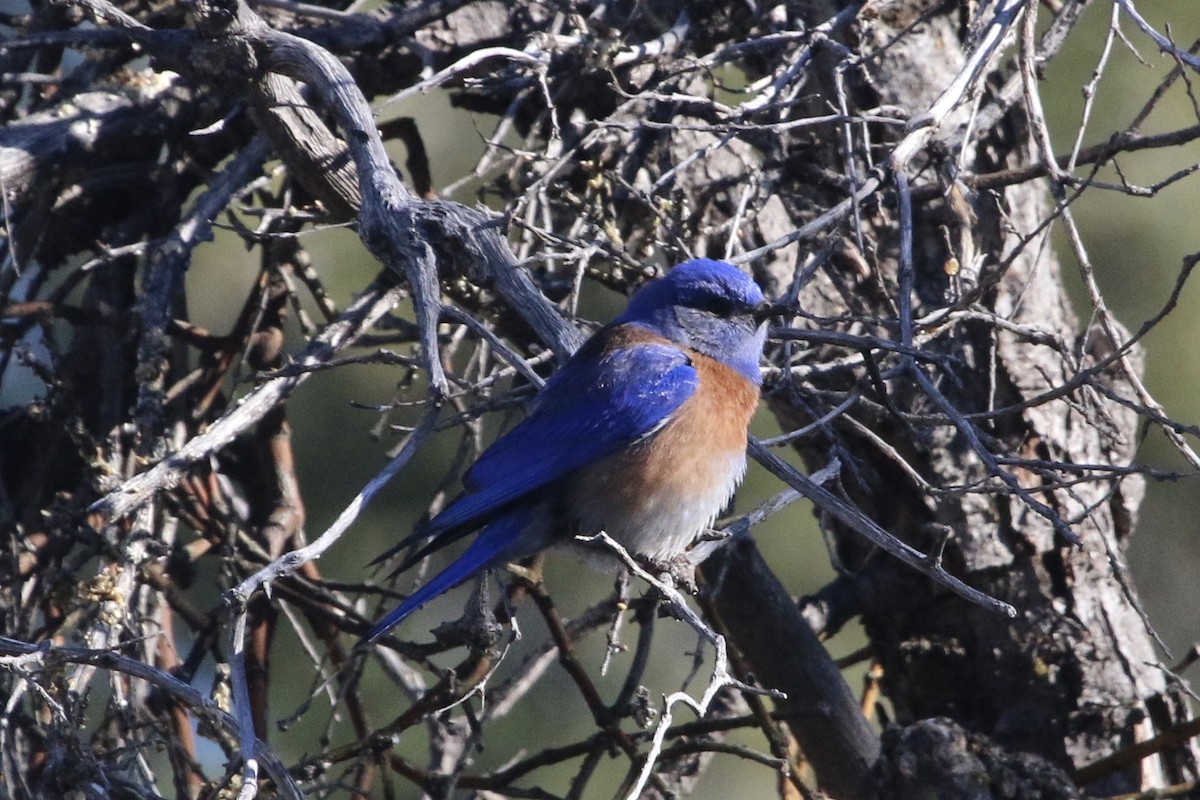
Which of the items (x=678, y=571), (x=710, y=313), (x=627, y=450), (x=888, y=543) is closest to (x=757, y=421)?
(x=710, y=313)

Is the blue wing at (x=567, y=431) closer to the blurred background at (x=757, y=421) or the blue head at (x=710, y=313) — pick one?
the blue head at (x=710, y=313)

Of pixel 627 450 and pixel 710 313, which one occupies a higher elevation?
pixel 710 313

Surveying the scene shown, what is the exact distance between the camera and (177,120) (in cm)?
356

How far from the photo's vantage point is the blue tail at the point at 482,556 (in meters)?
2.88

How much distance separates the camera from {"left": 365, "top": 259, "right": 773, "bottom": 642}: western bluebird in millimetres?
3268

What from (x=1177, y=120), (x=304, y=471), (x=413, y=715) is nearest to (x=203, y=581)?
(x=304, y=471)

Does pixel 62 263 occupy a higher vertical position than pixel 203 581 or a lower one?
higher

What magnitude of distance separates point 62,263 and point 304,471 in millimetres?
2098

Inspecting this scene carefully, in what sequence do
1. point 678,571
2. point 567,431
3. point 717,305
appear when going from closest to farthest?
1. point 678,571
2. point 567,431
3. point 717,305

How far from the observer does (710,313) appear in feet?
11.7

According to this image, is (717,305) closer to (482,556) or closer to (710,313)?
(710,313)

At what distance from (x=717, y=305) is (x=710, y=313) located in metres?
0.04

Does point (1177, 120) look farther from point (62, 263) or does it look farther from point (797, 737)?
point (62, 263)

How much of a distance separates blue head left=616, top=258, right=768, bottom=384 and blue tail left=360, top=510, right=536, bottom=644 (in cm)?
70
